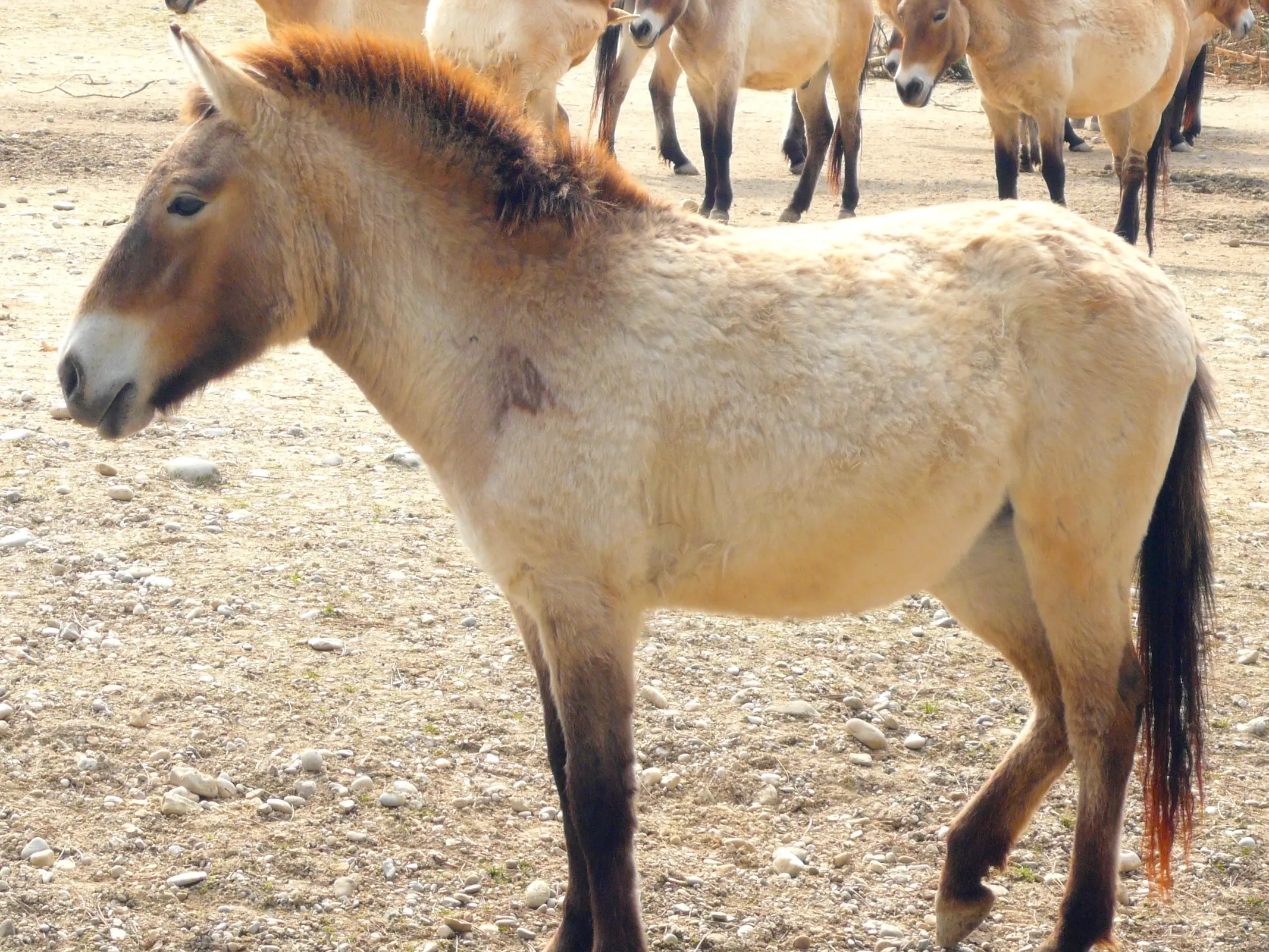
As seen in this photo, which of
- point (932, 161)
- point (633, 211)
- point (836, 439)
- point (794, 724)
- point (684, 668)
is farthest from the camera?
point (932, 161)

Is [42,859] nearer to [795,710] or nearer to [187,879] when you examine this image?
→ [187,879]

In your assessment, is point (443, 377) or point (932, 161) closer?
point (443, 377)

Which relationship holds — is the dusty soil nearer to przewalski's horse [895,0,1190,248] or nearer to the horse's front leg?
the horse's front leg

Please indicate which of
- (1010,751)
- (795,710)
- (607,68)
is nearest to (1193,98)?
(607,68)

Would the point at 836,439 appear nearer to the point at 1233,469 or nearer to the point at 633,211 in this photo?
the point at 633,211

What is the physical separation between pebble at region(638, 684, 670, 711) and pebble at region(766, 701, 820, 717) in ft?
0.99

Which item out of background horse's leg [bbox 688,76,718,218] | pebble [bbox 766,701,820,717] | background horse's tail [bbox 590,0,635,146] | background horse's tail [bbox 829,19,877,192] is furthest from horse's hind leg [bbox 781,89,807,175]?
pebble [bbox 766,701,820,717]

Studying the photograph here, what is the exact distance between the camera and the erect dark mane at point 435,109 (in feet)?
8.34

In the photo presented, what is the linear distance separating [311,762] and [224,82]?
1.77 meters

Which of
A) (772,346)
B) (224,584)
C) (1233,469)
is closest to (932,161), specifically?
(1233,469)

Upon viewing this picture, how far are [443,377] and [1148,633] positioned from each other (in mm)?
1660

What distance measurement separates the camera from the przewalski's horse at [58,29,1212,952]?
2461 millimetres

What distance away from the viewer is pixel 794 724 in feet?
12.2

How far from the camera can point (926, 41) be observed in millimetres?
8617
